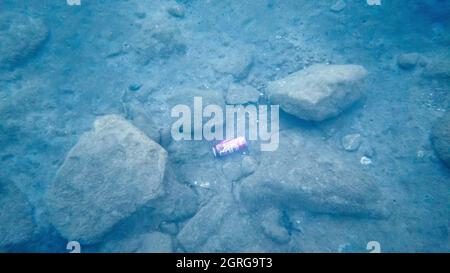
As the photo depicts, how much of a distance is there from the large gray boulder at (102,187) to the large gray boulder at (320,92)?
2275mm

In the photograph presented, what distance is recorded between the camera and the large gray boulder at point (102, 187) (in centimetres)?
366

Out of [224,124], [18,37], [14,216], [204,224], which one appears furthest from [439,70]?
[18,37]

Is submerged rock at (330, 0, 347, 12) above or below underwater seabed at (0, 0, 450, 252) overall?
above

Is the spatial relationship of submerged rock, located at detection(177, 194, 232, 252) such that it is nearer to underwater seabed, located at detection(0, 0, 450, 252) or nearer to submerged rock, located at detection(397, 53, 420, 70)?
underwater seabed, located at detection(0, 0, 450, 252)

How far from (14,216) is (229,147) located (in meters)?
3.50

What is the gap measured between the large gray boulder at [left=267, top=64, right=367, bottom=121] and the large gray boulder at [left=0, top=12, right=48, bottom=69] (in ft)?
16.4

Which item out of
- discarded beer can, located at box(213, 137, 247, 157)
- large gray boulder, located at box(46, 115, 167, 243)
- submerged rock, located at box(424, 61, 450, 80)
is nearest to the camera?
large gray boulder, located at box(46, 115, 167, 243)

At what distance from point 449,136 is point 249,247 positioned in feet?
11.5

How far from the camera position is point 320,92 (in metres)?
4.18

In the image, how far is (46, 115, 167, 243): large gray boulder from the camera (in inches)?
144

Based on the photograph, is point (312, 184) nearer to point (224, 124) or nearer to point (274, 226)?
point (274, 226)

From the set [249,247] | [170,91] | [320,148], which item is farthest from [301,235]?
[170,91]

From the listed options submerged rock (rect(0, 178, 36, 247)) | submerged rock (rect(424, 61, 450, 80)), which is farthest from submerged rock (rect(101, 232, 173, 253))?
submerged rock (rect(424, 61, 450, 80))
